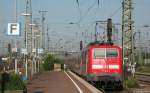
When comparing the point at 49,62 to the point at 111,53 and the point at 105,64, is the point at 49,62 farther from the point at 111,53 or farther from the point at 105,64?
the point at 105,64

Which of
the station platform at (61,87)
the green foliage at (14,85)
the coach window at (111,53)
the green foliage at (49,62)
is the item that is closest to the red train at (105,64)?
the coach window at (111,53)

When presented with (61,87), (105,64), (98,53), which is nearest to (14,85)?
(61,87)

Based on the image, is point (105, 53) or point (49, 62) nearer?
point (105, 53)

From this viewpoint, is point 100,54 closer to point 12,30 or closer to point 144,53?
point 12,30

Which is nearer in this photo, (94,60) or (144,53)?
(94,60)

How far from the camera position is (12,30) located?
25859 millimetres

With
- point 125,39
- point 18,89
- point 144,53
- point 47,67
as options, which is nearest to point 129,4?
point 125,39


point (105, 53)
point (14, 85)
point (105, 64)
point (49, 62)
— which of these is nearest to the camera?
point (14, 85)

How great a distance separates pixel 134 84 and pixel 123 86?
1204mm

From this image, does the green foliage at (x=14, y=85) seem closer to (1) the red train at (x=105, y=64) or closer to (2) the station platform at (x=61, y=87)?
(2) the station platform at (x=61, y=87)

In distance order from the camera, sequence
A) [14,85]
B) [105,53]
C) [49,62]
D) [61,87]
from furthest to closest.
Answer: [49,62] → [105,53] → [61,87] → [14,85]

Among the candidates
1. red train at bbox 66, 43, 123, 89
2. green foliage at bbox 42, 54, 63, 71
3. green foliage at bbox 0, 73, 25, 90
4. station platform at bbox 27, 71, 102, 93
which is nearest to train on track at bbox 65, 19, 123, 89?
red train at bbox 66, 43, 123, 89

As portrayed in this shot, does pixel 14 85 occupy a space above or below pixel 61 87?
above

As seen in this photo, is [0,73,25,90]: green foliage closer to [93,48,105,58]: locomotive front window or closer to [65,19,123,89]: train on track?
[65,19,123,89]: train on track
